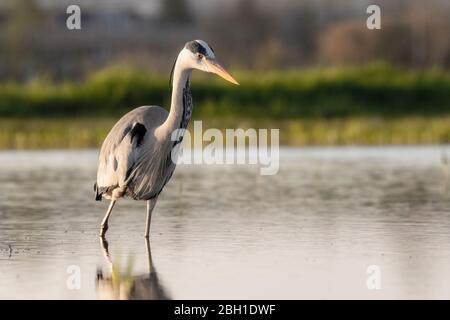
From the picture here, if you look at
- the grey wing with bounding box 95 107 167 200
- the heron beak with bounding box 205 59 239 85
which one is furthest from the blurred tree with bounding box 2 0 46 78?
the heron beak with bounding box 205 59 239 85

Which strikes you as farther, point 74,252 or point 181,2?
point 181,2

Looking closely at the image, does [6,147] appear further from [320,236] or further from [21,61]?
[21,61]

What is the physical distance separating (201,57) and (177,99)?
16.2 inches

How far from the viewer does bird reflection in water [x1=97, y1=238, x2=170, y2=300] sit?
8750mm

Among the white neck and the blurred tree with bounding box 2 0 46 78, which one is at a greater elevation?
the blurred tree with bounding box 2 0 46 78

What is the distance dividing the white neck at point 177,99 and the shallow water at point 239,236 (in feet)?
3.19

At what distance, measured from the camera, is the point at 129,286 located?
9.15m

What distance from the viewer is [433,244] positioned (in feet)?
36.0

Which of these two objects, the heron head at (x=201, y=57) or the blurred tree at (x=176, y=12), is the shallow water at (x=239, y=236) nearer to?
the heron head at (x=201, y=57)

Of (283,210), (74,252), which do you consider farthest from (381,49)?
(74,252)

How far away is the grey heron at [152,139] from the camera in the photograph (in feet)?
37.6

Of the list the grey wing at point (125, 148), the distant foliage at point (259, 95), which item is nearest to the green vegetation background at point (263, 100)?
the distant foliage at point (259, 95)

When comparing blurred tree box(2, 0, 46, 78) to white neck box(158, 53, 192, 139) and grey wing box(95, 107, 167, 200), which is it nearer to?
grey wing box(95, 107, 167, 200)
